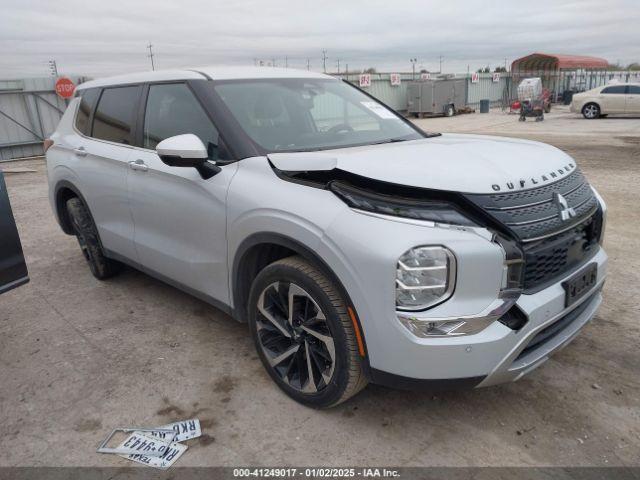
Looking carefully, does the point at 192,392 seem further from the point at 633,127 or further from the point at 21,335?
the point at 633,127

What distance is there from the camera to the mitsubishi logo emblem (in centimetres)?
242

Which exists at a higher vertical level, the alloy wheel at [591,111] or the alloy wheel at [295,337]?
the alloy wheel at [295,337]

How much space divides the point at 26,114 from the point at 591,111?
73.6 ft

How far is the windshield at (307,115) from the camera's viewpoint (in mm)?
3074

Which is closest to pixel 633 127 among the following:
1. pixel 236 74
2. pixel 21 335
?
pixel 236 74

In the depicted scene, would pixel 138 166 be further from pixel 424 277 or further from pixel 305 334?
pixel 424 277

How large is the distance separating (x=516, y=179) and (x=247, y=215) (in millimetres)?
1340

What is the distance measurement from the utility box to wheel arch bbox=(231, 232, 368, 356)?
87.2ft

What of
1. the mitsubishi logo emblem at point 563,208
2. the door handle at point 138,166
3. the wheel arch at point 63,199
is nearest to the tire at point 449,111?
the wheel arch at point 63,199

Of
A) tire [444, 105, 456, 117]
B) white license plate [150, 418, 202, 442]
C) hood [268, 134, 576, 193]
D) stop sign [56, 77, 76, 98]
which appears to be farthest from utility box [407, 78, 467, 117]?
white license plate [150, 418, 202, 442]

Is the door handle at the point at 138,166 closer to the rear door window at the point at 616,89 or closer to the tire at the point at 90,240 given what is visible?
the tire at the point at 90,240

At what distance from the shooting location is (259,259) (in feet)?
9.36

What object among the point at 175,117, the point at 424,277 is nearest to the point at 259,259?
the point at 424,277

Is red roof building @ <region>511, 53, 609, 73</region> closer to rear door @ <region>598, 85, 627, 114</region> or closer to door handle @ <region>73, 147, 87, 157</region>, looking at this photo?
rear door @ <region>598, 85, 627, 114</region>
